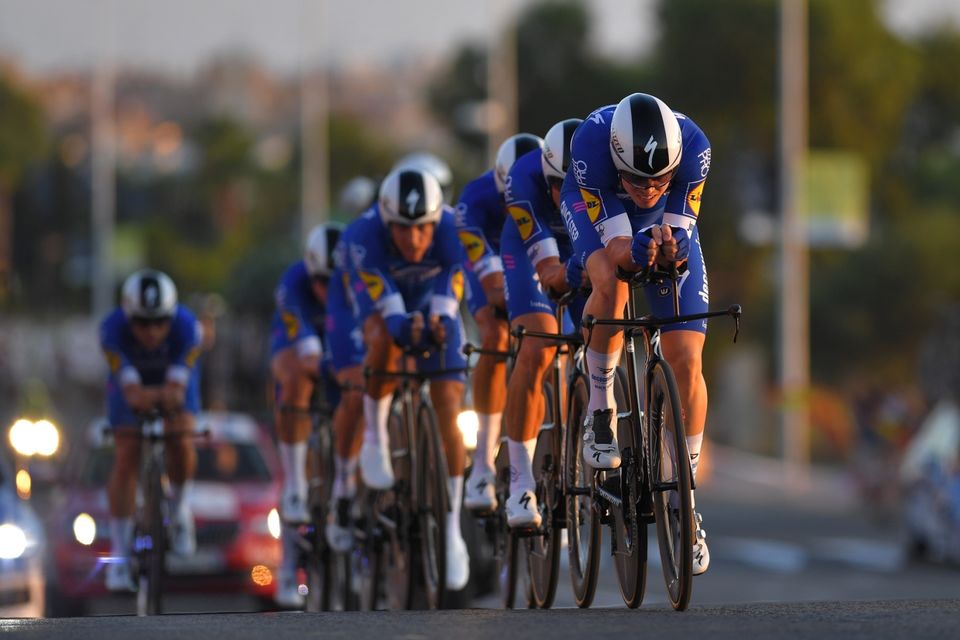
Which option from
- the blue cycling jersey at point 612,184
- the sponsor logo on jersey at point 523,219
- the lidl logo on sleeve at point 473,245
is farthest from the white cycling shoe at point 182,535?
the blue cycling jersey at point 612,184

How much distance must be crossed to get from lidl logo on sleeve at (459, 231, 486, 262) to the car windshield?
700cm

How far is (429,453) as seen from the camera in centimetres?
1234

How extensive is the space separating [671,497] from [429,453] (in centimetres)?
319

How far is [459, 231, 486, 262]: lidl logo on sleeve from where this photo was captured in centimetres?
1230

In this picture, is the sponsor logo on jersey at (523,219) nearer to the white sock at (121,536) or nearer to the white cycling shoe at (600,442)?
the white cycling shoe at (600,442)

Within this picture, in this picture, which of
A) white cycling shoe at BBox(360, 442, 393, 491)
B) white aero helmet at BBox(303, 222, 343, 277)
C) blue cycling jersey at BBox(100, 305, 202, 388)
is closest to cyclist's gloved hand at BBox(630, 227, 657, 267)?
white cycling shoe at BBox(360, 442, 393, 491)

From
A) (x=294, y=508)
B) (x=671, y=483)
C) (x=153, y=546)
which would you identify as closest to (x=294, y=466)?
(x=294, y=508)

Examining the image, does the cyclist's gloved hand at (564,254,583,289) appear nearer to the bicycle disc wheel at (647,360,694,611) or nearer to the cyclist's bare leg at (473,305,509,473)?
the bicycle disc wheel at (647,360,694,611)

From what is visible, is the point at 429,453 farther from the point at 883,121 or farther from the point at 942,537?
the point at 883,121

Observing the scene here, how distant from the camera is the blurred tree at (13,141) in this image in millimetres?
119062

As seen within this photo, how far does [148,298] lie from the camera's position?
15445mm

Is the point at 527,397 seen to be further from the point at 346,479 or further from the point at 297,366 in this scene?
the point at 297,366

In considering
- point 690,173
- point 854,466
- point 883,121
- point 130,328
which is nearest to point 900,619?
point 690,173

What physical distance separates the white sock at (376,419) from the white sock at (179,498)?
99.5 inches
